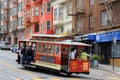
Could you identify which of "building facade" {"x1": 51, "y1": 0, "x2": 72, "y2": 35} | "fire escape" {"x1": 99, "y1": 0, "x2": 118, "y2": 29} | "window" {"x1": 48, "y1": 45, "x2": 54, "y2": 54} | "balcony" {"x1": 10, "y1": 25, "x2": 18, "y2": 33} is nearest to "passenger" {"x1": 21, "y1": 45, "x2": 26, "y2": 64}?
"window" {"x1": 48, "y1": 45, "x2": 54, "y2": 54}

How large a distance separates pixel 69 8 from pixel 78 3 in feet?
12.9

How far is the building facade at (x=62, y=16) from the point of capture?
185 feet

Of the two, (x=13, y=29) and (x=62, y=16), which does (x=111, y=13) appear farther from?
(x=13, y=29)

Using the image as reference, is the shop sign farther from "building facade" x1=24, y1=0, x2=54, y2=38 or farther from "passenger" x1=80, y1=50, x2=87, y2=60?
"building facade" x1=24, y1=0, x2=54, y2=38

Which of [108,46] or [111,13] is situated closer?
[111,13]

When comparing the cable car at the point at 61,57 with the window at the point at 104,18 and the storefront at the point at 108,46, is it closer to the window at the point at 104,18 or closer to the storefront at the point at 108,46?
the storefront at the point at 108,46

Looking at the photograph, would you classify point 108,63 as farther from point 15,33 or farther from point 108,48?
point 15,33

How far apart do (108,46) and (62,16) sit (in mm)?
17214

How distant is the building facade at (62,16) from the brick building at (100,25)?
3.87m

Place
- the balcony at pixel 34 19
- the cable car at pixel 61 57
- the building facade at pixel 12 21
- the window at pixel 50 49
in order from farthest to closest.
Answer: the building facade at pixel 12 21
the balcony at pixel 34 19
the window at pixel 50 49
the cable car at pixel 61 57

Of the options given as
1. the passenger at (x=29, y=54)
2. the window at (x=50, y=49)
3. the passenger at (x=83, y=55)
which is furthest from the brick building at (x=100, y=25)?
the passenger at (x=83, y=55)

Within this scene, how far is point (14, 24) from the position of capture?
92188mm

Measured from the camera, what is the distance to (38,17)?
72.6m

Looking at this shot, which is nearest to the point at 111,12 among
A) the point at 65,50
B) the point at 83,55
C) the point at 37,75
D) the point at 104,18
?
the point at 104,18
